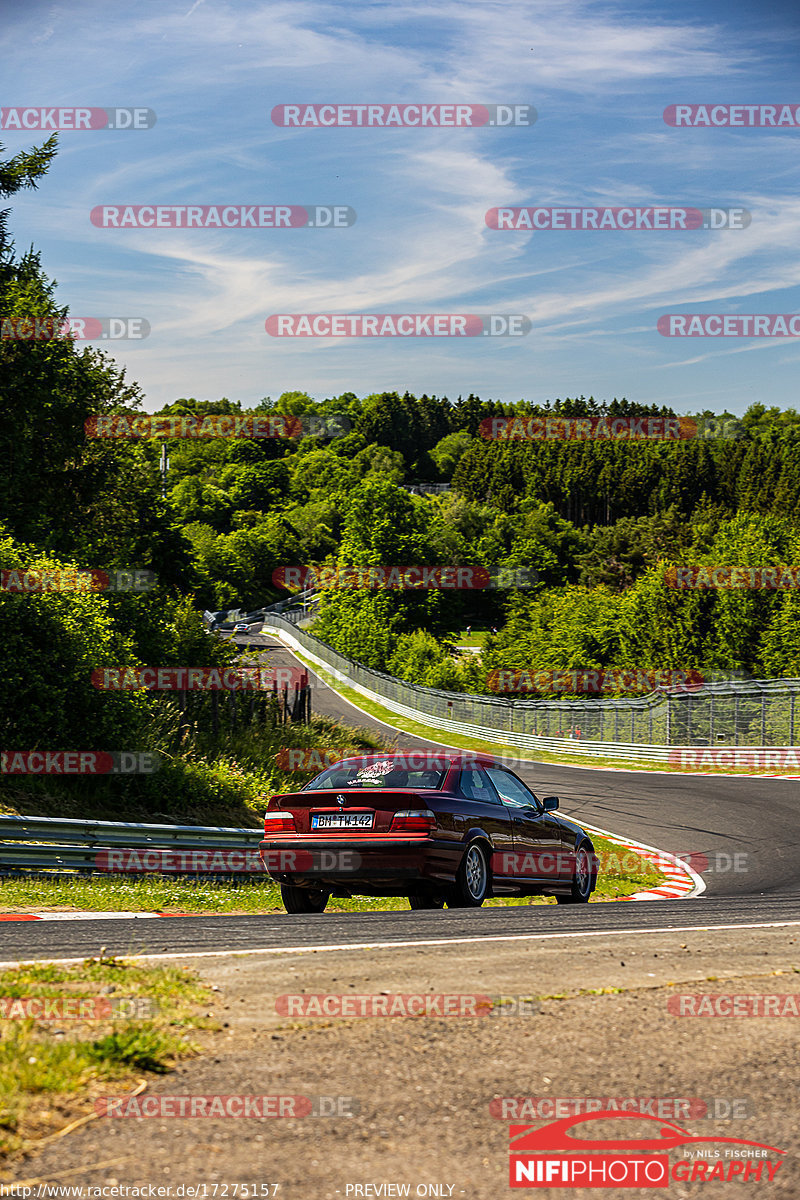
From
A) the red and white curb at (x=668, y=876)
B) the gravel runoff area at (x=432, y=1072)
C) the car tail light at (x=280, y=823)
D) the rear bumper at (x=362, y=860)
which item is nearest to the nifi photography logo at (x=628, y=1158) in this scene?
the gravel runoff area at (x=432, y=1072)

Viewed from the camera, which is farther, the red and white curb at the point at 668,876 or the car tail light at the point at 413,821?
the red and white curb at the point at 668,876

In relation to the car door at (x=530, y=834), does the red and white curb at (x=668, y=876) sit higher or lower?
lower

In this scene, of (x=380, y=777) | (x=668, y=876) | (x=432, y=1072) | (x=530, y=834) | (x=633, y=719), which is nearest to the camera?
(x=432, y=1072)

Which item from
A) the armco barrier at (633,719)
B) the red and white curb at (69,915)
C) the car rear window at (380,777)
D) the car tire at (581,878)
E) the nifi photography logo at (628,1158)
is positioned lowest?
the armco barrier at (633,719)

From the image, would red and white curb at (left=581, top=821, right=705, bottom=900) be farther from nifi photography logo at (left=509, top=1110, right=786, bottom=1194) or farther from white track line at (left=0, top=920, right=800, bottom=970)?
nifi photography logo at (left=509, top=1110, right=786, bottom=1194)

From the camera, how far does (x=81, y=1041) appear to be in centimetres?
421

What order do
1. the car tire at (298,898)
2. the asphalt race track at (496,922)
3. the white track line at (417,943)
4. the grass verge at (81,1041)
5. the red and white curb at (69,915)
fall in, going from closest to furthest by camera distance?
the grass verge at (81,1041)
the white track line at (417,943)
the asphalt race track at (496,922)
the red and white curb at (69,915)
the car tire at (298,898)

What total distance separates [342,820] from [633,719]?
32.5 metres

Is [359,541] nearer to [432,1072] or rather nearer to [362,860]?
[362,860]

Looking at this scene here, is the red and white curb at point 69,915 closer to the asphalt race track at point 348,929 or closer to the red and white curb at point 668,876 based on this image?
the asphalt race track at point 348,929

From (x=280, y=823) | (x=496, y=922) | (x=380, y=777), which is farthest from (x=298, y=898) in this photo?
(x=496, y=922)

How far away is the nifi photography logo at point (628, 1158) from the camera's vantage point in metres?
3.40

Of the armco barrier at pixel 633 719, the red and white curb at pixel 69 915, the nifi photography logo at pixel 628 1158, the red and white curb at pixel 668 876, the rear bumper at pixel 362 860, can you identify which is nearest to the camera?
the nifi photography logo at pixel 628 1158

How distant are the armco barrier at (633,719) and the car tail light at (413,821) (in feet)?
82.1
